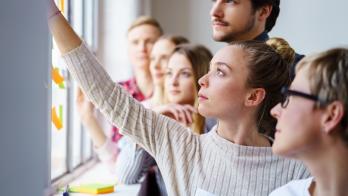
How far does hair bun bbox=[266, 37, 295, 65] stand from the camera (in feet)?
4.15

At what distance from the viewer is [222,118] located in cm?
125

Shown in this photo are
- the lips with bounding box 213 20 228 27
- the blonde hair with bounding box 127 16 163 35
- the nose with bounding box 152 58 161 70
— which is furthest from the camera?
the blonde hair with bounding box 127 16 163 35

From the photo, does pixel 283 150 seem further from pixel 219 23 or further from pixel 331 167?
pixel 219 23

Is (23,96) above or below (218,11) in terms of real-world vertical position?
below

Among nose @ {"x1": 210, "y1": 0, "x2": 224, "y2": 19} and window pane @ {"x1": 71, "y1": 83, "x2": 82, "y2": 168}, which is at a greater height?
nose @ {"x1": 210, "y1": 0, "x2": 224, "y2": 19}

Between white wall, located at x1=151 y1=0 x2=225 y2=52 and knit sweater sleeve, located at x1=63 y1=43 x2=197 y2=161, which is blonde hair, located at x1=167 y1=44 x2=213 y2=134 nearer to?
white wall, located at x1=151 y1=0 x2=225 y2=52

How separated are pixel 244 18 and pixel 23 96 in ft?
1.71

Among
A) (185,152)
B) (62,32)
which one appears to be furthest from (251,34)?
(62,32)

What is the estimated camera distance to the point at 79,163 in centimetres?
233

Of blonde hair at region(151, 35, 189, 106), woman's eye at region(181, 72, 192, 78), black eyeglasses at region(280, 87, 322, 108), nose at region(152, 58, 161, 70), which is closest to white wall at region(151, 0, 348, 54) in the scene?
black eyeglasses at region(280, 87, 322, 108)

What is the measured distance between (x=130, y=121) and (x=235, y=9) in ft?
1.04

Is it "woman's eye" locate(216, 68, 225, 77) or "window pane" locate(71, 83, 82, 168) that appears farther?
"window pane" locate(71, 83, 82, 168)

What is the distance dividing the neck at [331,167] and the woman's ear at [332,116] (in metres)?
0.03

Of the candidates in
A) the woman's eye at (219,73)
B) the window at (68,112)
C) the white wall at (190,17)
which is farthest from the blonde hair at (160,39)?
the woman's eye at (219,73)
